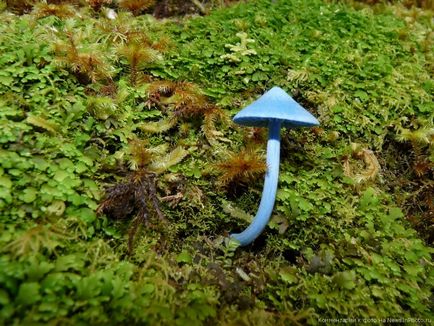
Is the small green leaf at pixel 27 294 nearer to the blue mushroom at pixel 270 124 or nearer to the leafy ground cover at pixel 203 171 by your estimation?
the leafy ground cover at pixel 203 171

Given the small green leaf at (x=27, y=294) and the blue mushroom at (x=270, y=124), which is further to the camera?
the blue mushroom at (x=270, y=124)

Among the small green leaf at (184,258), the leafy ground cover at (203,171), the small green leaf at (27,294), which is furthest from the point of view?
the small green leaf at (184,258)

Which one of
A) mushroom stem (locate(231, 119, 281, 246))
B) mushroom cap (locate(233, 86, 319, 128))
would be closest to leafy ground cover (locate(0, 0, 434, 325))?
mushroom stem (locate(231, 119, 281, 246))

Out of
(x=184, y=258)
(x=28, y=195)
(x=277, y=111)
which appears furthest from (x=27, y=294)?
Result: (x=277, y=111)

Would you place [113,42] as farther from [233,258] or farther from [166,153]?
[233,258]

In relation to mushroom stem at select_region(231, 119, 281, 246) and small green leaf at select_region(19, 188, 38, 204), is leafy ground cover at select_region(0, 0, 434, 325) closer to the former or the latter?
small green leaf at select_region(19, 188, 38, 204)

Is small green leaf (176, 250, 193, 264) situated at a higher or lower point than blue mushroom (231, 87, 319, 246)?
lower

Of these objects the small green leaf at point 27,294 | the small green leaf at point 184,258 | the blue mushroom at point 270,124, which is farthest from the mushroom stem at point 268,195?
the small green leaf at point 27,294

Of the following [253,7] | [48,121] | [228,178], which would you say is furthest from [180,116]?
[253,7]
